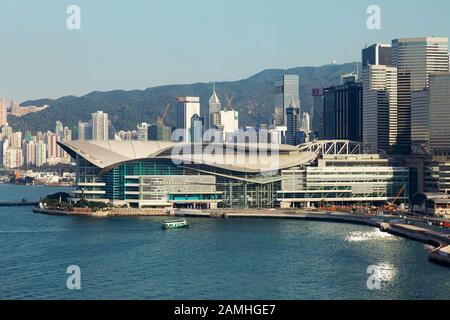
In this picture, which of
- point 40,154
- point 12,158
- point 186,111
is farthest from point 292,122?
point 12,158

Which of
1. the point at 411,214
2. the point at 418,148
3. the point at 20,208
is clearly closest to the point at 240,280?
the point at 411,214

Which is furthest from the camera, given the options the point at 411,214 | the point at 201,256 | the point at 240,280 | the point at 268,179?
the point at 268,179

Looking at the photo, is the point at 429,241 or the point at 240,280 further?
the point at 429,241

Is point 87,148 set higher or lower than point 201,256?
higher

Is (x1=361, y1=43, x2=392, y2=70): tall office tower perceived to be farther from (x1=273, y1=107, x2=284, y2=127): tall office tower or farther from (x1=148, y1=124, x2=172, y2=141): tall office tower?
(x1=273, y1=107, x2=284, y2=127): tall office tower

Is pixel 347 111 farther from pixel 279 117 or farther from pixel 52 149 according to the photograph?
pixel 52 149

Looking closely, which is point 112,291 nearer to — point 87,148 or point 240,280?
point 240,280

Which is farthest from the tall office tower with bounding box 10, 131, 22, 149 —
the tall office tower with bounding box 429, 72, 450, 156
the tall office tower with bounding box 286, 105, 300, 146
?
Answer: the tall office tower with bounding box 429, 72, 450, 156
